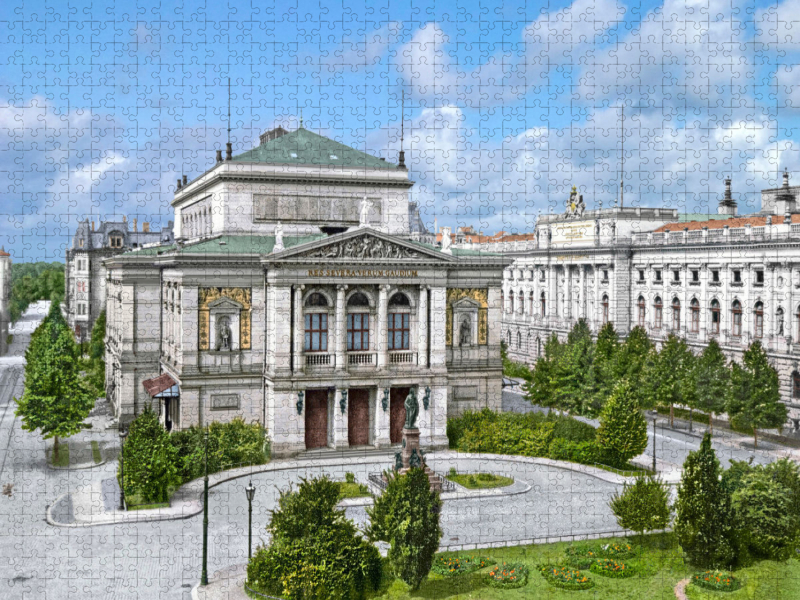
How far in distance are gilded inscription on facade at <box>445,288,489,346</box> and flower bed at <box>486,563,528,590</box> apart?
79.1 ft

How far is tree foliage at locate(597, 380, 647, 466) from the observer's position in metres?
46.2

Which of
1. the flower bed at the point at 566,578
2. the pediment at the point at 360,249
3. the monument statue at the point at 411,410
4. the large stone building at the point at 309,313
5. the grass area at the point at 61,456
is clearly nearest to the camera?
the flower bed at the point at 566,578

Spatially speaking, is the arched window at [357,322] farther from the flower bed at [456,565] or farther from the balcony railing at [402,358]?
the flower bed at [456,565]

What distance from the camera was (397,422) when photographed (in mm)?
51688

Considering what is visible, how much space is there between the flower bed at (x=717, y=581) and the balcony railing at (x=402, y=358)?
78.6 feet

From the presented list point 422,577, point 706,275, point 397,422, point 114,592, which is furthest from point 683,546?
point 706,275

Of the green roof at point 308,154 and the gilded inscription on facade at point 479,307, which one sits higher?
A: the green roof at point 308,154

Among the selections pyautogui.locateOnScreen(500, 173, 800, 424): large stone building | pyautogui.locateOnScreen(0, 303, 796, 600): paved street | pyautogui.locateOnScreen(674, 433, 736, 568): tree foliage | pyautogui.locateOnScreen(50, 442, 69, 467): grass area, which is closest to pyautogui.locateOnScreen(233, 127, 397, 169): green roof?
pyautogui.locateOnScreen(0, 303, 796, 600): paved street

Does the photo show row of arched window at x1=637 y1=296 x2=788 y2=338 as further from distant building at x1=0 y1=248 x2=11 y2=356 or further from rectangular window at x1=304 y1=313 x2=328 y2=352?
distant building at x1=0 y1=248 x2=11 y2=356

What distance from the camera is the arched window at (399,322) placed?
5160 cm

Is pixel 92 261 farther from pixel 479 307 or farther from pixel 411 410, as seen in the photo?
pixel 411 410

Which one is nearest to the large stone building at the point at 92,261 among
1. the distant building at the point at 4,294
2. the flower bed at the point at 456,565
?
the distant building at the point at 4,294

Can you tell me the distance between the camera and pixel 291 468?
47.0 metres

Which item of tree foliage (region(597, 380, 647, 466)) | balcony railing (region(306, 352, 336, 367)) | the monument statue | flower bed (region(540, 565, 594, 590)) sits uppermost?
balcony railing (region(306, 352, 336, 367))
